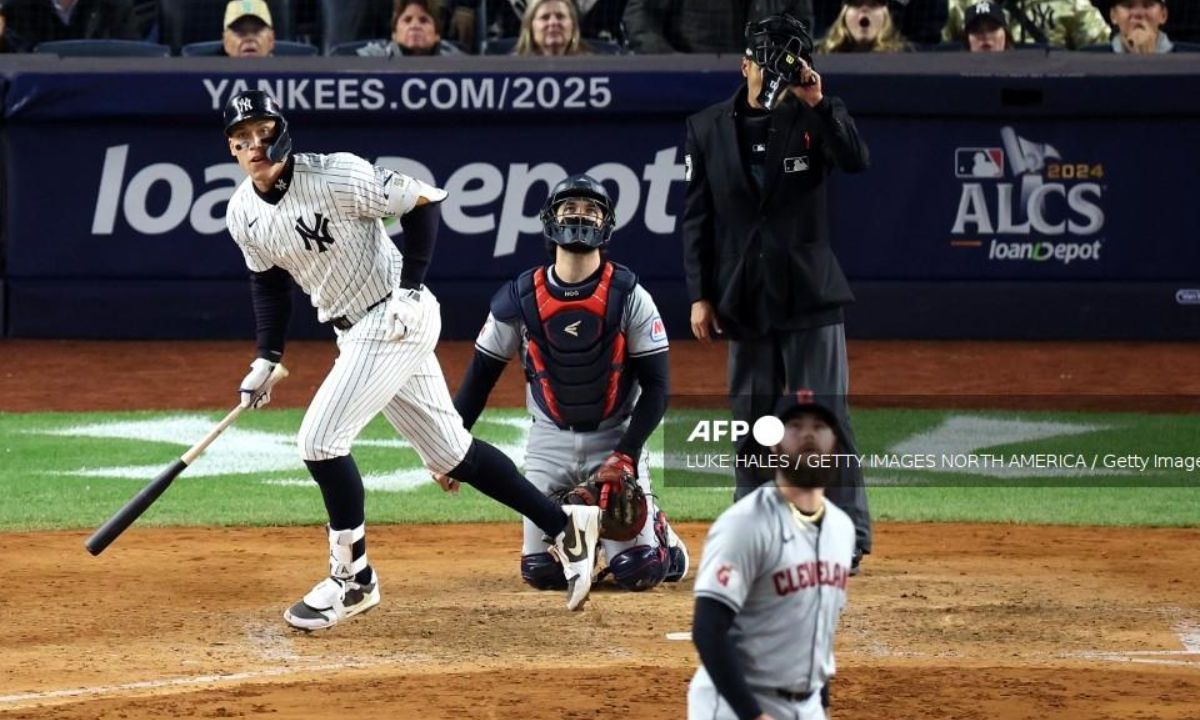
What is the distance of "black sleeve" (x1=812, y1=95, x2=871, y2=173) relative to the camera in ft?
25.2

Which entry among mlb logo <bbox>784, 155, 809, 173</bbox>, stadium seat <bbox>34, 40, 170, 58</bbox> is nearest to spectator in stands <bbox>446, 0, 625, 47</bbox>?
stadium seat <bbox>34, 40, 170, 58</bbox>

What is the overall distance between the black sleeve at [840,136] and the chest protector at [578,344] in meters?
0.94

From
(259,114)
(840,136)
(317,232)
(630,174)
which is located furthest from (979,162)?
(259,114)

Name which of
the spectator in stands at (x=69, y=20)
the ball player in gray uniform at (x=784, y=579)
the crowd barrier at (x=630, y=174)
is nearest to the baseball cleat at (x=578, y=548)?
the ball player in gray uniform at (x=784, y=579)

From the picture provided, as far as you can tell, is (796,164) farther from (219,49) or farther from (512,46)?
(219,49)

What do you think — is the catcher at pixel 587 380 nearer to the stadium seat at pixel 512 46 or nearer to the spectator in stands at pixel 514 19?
the stadium seat at pixel 512 46

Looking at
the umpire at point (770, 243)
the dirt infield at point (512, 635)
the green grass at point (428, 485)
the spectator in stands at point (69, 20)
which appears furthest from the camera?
the spectator in stands at point (69, 20)

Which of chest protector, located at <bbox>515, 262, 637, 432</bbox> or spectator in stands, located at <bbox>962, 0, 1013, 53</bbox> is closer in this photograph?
chest protector, located at <bbox>515, 262, 637, 432</bbox>

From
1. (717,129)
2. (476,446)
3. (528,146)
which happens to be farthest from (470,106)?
(476,446)

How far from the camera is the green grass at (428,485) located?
31.3ft

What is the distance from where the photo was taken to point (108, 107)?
13.7 metres

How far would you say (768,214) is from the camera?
7.97m

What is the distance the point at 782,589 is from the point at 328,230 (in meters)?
3.05

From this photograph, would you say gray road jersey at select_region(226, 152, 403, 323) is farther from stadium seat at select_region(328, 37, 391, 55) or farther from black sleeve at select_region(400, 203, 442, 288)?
stadium seat at select_region(328, 37, 391, 55)
